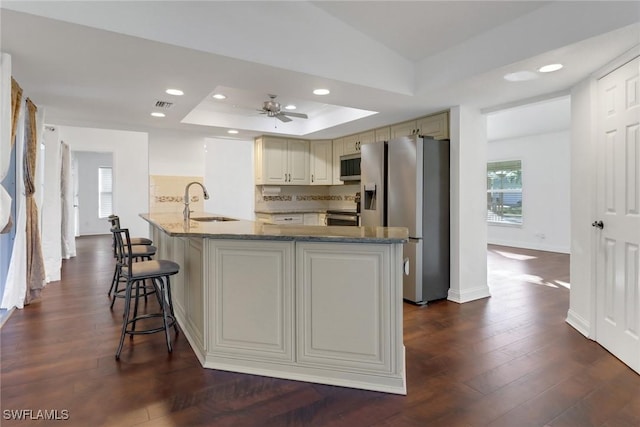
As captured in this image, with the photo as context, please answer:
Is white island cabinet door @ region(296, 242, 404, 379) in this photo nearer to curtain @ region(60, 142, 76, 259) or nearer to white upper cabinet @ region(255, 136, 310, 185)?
white upper cabinet @ region(255, 136, 310, 185)

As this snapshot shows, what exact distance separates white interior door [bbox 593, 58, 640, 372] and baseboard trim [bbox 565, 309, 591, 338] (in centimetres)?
14

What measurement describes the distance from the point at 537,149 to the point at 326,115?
5.09 metres

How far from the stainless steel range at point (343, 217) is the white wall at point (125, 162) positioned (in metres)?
4.72

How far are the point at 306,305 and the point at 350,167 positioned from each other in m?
3.68

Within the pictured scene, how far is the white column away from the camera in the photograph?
3.94m

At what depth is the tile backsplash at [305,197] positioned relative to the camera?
244 inches

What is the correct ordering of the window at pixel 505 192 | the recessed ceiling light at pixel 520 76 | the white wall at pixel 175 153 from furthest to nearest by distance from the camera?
the window at pixel 505 192, the white wall at pixel 175 153, the recessed ceiling light at pixel 520 76

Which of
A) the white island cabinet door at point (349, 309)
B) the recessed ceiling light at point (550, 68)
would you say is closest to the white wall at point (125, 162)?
the white island cabinet door at point (349, 309)

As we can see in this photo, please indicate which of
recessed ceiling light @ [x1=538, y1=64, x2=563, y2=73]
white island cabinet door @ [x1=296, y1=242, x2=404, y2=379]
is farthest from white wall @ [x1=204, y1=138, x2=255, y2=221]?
recessed ceiling light @ [x1=538, y1=64, x2=563, y2=73]

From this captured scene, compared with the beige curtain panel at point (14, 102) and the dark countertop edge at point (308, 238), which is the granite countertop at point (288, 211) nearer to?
the beige curtain panel at point (14, 102)

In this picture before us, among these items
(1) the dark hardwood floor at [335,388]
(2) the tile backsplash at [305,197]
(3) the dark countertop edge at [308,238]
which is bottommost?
(1) the dark hardwood floor at [335,388]

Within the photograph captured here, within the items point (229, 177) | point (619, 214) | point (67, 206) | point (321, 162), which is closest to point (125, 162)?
point (67, 206)

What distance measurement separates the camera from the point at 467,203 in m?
4.02

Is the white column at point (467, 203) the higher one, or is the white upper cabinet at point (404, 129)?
the white upper cabinet at point (404, 129)
